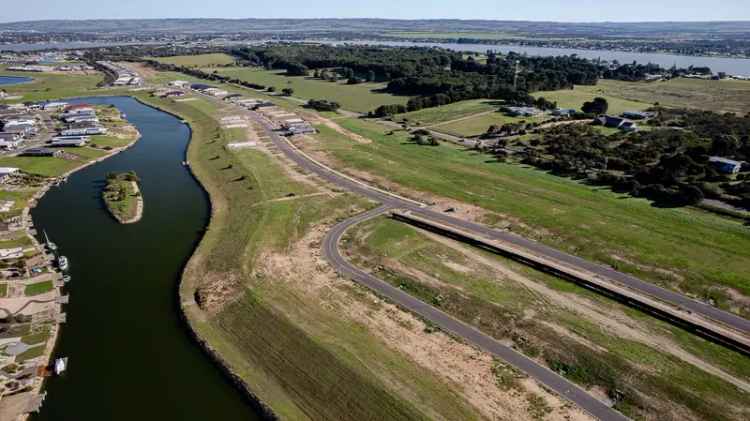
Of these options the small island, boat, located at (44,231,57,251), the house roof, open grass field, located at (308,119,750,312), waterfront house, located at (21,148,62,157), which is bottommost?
boat, located at (44,231,57,251)

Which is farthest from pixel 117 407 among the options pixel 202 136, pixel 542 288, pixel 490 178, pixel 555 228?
pixel 202 136

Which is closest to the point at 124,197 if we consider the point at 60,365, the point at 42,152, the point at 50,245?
the point at 50,245

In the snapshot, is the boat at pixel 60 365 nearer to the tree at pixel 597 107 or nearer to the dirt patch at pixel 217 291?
the dirt patch at pixel 217 291

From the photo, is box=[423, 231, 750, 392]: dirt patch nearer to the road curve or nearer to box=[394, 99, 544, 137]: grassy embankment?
the road curve

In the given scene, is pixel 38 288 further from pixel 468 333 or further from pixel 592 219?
pixel 592 219

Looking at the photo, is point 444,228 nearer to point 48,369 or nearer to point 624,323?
point 624,323

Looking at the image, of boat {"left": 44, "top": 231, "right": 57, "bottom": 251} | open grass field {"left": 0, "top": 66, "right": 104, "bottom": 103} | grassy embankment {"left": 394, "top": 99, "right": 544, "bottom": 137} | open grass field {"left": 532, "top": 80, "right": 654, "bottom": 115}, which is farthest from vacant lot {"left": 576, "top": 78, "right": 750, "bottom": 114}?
open grass field {"left": 0, "top": 66, "right": 104, "bottom": 103}
